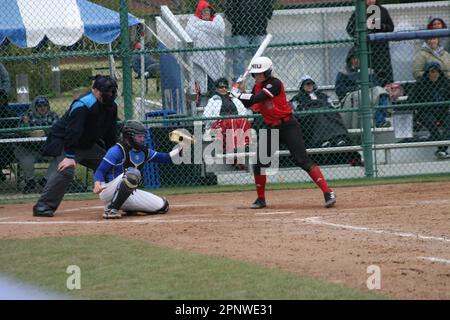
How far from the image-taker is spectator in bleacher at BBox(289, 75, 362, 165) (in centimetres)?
1385

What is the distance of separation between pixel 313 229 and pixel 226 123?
492 centimetres

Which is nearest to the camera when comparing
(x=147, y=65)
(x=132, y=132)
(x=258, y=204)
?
(x=132, y=132)

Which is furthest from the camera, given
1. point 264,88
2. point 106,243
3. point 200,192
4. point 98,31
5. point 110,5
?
point 110,5

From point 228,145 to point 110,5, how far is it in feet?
16.5

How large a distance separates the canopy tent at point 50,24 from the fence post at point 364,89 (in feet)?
10.8

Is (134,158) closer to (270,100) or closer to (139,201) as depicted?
(139,201)

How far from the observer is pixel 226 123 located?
45.4ft

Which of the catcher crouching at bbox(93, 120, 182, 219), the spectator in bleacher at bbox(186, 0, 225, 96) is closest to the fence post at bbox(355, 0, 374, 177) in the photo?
the spectator in bleacher at bbox(186, 0, 225, 96)

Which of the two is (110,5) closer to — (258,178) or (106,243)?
(258,178)

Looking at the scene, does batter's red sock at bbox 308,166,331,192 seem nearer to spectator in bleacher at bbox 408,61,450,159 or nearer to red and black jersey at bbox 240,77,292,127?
red and black jersey at bbox 240,77,292,127

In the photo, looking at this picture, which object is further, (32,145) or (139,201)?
(32,145)

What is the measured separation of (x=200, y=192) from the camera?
1328 centimetres

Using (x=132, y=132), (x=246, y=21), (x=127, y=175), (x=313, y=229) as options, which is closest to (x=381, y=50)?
(x=246, y=21)
